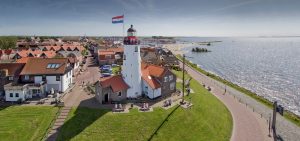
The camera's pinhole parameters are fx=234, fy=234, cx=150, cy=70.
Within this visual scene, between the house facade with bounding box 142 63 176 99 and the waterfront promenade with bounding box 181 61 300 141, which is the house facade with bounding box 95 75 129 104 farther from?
the waterfront promenade with bounding box 181 61 300 141

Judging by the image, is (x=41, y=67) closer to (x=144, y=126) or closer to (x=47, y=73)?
(x=47, y=73)

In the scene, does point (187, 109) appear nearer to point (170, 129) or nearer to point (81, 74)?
point (170, 129)

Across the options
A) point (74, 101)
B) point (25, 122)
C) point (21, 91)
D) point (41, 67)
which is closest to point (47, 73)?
point (41, 67)

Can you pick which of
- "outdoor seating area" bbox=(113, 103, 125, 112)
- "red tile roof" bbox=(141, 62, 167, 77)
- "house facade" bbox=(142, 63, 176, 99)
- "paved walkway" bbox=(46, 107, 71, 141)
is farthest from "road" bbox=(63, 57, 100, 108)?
"red tile roof" bbox=(141, 62, 167, 77)

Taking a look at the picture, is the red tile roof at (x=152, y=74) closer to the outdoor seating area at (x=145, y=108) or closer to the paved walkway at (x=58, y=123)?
the outdoor seating area at (x=145, y=108)

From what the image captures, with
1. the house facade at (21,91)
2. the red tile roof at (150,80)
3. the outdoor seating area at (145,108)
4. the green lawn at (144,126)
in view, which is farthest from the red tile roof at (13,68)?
the outdoor seating area at (145,108)

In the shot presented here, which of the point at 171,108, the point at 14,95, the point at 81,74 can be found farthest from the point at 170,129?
the point at 81,74
